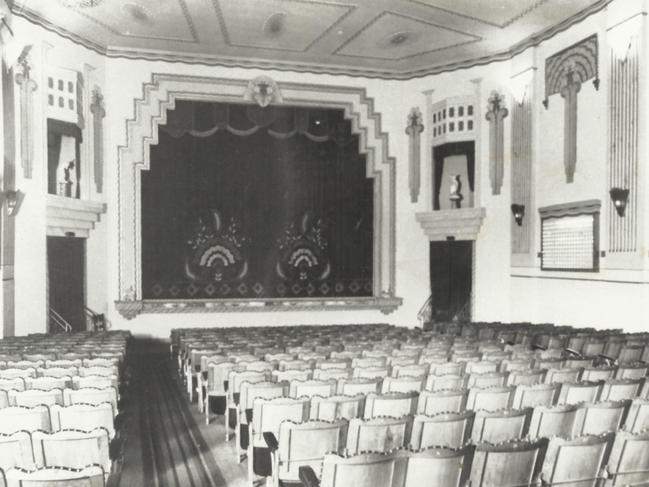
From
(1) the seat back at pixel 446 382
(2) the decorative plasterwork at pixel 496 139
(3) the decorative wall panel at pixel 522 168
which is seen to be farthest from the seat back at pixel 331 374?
(2) the decorative plasterwork at pixel 496 139

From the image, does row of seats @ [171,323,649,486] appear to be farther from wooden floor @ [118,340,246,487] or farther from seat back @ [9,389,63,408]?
seat back @ [9,389,63,408]

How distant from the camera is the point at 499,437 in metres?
4.41

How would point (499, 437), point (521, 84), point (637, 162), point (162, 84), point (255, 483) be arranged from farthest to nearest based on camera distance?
1. point (162, 84)
2. point (521, 84)
3. point (637, 162)
4. point (255, 483)
5. point (499, 437)

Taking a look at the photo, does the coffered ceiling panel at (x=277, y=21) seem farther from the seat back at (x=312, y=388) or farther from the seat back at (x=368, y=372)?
the seat back at (x=312, y=388)

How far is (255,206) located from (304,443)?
Result: 13164 mm

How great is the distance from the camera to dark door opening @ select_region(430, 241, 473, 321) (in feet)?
52.1

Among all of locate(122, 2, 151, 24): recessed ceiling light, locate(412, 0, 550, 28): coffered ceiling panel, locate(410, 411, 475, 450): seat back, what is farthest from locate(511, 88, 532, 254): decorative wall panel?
locate(410, 411, 475, 450): seat back

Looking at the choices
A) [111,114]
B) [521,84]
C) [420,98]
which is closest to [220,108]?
[111,114]

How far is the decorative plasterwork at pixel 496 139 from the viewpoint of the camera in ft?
49.3

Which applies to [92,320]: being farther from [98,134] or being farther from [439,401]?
[439,401]

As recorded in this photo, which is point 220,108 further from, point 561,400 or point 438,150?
point 561,400

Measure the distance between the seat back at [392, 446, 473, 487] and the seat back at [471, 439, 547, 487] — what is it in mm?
151

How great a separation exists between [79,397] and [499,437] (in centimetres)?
354

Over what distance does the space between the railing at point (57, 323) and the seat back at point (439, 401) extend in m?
10.5
